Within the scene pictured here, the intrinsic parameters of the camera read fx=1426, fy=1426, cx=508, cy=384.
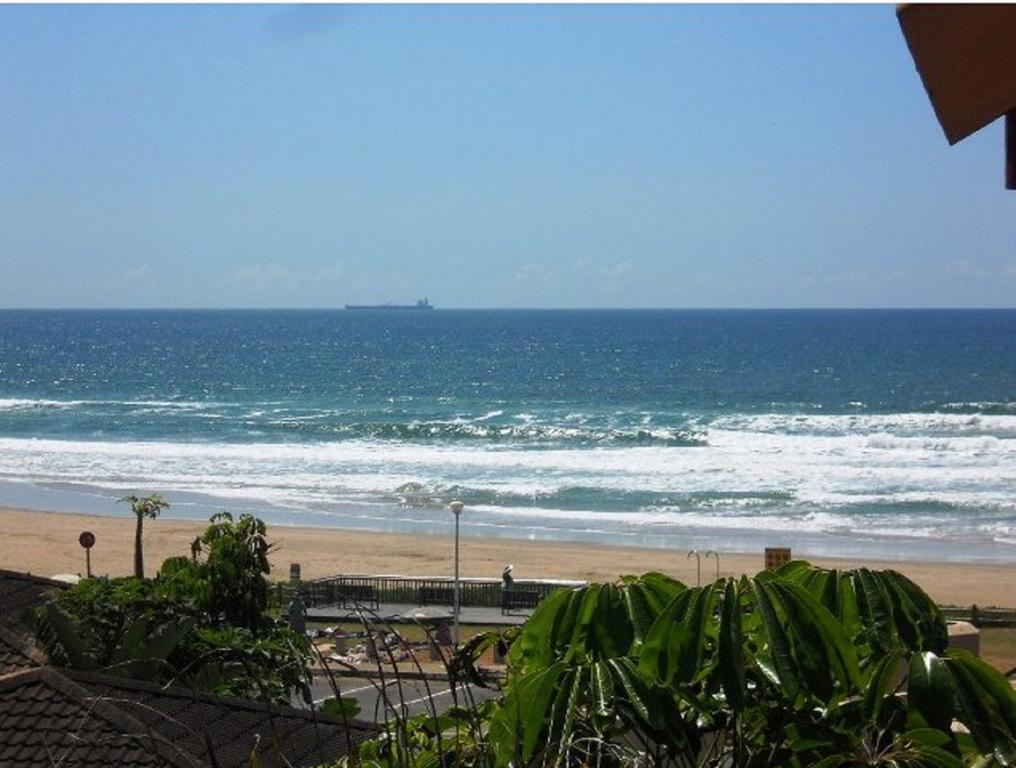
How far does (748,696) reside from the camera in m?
3.17

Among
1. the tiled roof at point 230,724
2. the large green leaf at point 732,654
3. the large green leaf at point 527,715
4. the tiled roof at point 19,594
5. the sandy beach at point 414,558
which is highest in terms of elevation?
the large green leaf at point 732,654

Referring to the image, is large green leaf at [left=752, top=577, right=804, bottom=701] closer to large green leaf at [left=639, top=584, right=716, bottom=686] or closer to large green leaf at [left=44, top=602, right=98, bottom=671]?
large green leaf at [left=639, top=584, right=716, bottom=686]

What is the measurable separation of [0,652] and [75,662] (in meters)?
0.53

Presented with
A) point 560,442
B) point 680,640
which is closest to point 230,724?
point 680,640

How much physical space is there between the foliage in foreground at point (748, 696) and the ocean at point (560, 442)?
32096 mm

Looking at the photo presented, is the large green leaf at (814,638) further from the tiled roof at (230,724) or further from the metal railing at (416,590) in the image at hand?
the metal railing at (416,590)

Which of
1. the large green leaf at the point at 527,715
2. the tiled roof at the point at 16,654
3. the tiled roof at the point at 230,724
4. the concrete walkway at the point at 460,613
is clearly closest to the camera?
the large green leaf at the point at 527,715

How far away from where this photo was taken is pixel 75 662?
793 cm

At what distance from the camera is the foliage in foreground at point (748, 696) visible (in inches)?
114

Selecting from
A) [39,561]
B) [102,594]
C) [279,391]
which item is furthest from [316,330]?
[102,594]

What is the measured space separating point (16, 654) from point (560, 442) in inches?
2015

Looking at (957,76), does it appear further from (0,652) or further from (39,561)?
(39,561)

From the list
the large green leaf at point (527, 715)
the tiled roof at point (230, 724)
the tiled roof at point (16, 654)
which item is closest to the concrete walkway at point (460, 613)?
the tiled roof at point (16, 654)

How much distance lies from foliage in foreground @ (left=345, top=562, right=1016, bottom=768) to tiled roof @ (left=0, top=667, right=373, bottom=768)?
3058 millimetres
